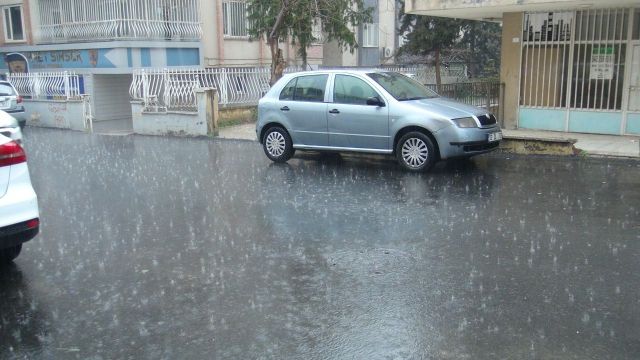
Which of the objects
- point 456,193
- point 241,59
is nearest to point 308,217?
point 456,193

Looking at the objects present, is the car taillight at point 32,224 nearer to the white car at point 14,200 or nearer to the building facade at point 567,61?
the white car at point 14,200

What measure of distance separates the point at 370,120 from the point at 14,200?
21.1ft

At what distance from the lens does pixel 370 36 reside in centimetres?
3519

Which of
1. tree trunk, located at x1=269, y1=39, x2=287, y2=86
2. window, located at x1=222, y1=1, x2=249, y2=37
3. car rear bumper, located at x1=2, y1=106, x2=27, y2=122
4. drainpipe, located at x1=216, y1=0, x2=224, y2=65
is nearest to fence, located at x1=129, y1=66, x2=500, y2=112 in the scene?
tree trunk, located at x1=269, y1=39, x2=287, y2=86

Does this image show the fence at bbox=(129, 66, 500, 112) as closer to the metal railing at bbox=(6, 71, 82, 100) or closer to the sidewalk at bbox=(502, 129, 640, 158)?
the metal railing at bbox=(6, 71, 82, 100)

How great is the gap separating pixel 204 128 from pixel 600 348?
1353 centimetres

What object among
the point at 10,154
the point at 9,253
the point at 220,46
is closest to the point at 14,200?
the point at 10,154

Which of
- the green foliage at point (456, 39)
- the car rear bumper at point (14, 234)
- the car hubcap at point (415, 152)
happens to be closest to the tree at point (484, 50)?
the green foliage at point (456, 39)

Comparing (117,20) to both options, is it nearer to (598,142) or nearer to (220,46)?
(220,46)

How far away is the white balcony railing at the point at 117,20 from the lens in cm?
2138

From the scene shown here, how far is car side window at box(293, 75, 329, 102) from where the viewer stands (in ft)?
36.7

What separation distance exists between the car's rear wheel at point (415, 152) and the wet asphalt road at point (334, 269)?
290 millimetres

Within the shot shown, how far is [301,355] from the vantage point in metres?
4.11

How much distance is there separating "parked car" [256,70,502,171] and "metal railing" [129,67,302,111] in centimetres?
589
